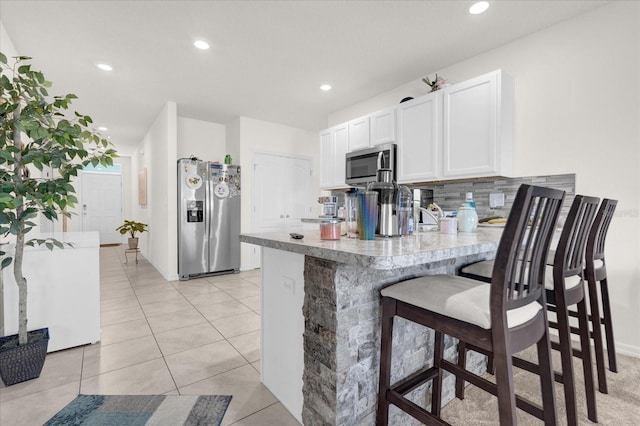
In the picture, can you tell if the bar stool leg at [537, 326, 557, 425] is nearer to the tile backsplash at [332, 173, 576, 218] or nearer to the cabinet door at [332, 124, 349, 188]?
the tile backsplash at [332, 173, 576, 218]

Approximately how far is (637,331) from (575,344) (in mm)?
383

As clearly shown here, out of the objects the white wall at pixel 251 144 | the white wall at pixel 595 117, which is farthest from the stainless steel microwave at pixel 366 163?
the white wall at pixel 251 144

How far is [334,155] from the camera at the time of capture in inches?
167

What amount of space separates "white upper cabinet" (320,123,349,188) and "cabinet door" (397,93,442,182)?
0.91m

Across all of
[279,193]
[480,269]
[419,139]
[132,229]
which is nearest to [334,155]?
[419,139]

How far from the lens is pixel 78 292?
2232 mm

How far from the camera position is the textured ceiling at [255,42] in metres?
2.25

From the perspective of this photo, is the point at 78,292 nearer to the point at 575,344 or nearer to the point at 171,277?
the point at 171,277

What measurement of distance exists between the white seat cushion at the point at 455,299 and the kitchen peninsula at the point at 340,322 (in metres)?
0.10

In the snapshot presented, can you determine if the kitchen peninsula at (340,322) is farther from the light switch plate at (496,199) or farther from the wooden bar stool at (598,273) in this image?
the light switch plate at (496,199)

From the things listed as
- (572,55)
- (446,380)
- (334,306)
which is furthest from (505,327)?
(572,55)

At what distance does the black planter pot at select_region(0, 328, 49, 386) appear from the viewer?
171cm

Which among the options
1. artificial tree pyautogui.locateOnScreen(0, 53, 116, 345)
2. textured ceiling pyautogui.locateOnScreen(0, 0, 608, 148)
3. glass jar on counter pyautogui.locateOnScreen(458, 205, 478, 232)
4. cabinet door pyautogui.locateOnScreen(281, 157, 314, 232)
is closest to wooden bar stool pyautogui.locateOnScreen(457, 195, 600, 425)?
glass jar on counter pyautogui.locateOnScreen(458, 205, 478, 232)

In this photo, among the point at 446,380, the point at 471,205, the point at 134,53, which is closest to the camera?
the point at 446,380
